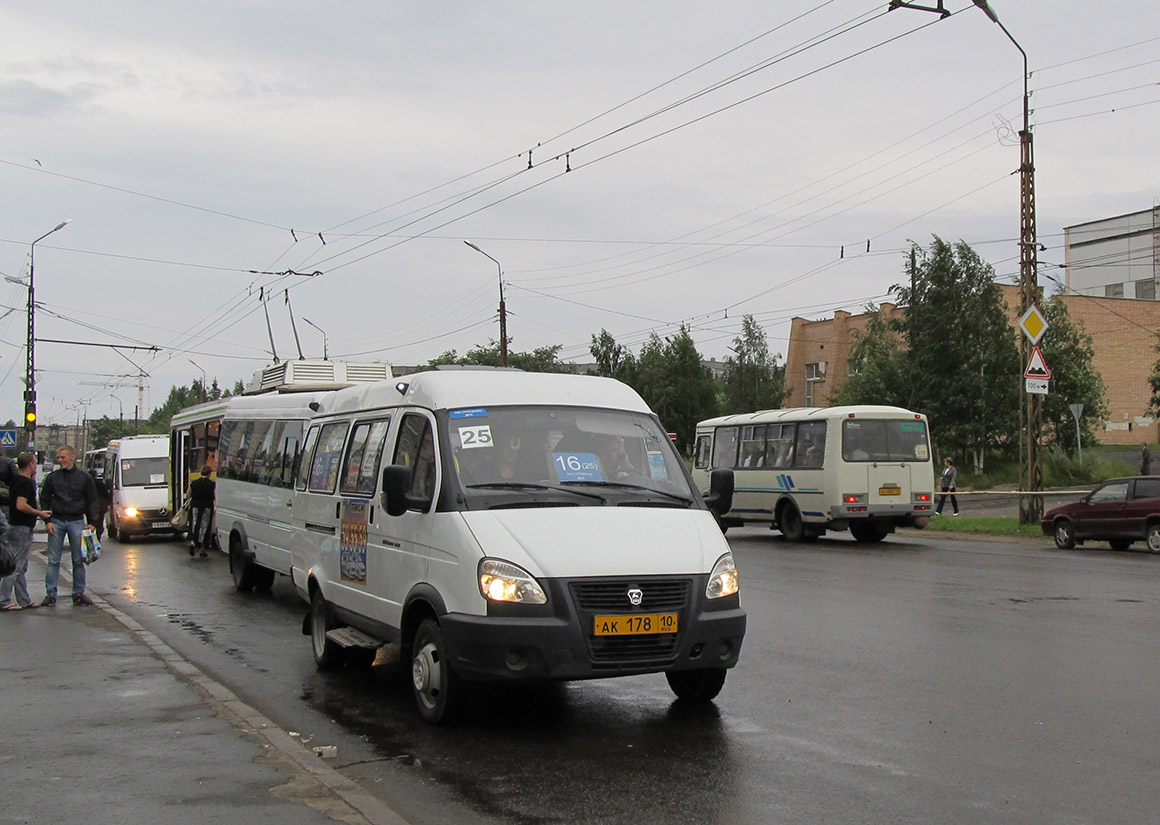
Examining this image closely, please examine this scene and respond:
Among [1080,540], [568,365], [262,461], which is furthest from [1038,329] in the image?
[568,365]

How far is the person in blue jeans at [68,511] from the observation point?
43.5ft

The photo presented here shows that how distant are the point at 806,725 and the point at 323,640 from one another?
411 cm

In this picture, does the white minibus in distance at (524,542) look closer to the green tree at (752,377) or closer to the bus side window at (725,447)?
the bus side window at (725,447)

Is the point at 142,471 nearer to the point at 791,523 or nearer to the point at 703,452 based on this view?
the point at 703,452

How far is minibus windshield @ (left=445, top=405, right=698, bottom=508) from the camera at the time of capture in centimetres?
730

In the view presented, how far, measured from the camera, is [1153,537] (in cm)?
2133

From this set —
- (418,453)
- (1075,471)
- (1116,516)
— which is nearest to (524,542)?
(418,453)

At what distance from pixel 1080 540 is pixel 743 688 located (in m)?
16.8

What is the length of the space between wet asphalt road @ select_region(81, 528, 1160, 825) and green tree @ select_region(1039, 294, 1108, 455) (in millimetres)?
34734

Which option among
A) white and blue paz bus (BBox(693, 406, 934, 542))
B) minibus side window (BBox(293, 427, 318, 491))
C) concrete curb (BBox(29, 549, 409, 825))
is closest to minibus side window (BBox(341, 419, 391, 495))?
minibus side window (BBox(293, 427, 318, 491))

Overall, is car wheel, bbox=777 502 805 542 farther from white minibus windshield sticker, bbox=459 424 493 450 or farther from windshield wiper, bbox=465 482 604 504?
windshield wiper, bbox=465 482 604 504

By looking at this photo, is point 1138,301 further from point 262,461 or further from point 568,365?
point 262,461

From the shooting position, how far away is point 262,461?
1513cm

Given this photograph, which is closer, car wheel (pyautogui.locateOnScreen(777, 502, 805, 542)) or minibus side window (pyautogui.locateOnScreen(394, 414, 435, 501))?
minibus side window (pyautogui.locateOnScreen(394, 414, 435, 501))
